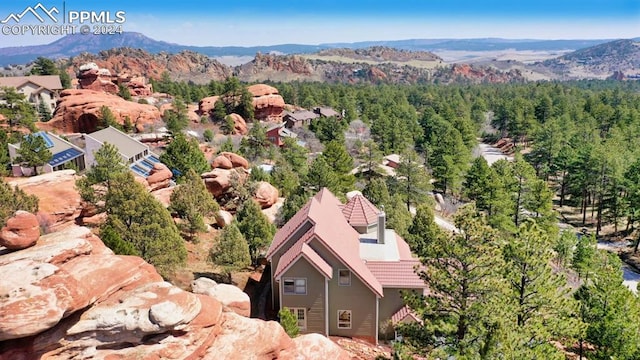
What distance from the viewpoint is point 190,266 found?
101 ft

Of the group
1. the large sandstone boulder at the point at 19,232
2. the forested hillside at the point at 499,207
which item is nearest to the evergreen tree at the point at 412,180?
the forested hillside at the point at 499,207

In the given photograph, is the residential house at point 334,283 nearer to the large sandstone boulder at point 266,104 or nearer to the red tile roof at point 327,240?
the red tile roof at point 327,240

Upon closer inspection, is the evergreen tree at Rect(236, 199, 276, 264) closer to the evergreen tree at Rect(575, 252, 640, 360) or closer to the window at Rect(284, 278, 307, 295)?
the window at Rect(284, 278, 307, 295)

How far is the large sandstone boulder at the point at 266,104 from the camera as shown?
3474 inches

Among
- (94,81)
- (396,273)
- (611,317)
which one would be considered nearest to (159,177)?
(396,273)

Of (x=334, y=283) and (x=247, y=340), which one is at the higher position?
(x=247, y=340)

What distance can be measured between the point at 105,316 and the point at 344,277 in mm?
14567

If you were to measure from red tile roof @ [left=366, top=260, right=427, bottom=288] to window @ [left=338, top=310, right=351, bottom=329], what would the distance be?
276 centimetres

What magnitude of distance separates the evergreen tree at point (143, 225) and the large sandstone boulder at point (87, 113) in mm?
42916

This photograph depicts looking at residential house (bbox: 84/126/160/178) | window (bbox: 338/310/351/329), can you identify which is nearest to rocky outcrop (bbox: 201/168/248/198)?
residential house (bbox: 84/126/160/178)

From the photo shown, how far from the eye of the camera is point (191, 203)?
33219 millimetres

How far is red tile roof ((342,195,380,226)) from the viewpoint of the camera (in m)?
30.5

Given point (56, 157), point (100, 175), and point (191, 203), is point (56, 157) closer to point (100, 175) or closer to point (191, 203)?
point (100, 175)

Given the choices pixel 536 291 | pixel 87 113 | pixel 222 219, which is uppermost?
pixel 87 113
